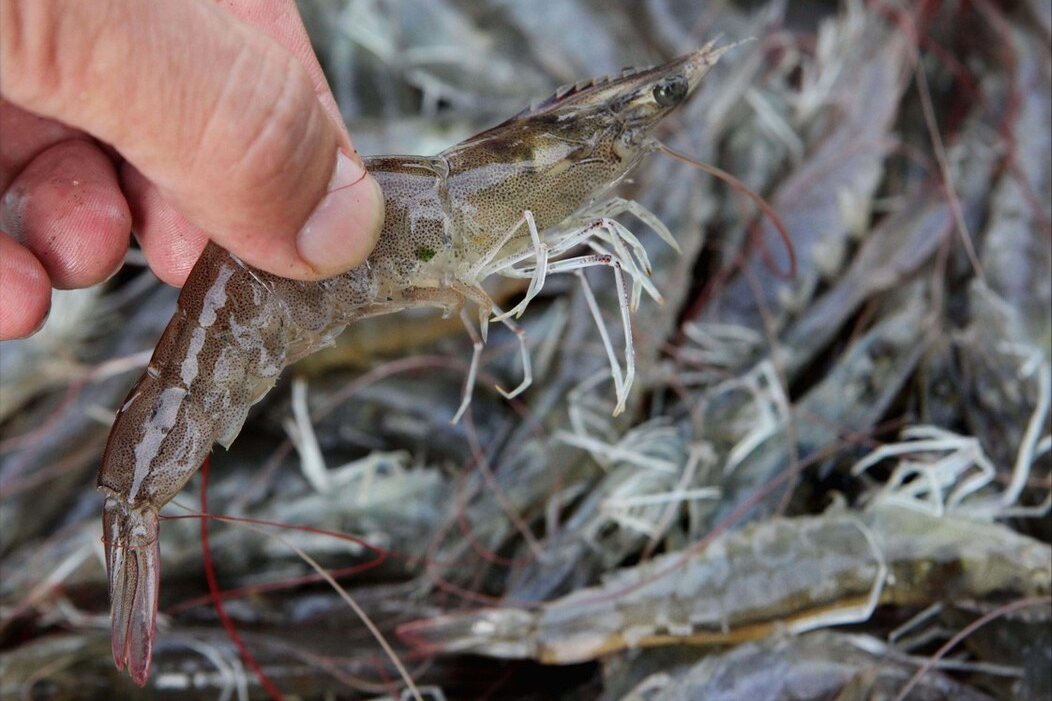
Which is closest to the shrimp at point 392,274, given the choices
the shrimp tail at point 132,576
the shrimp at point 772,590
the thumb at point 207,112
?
the shrimp tail at point 132,576

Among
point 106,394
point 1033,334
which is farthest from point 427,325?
point 1033,334

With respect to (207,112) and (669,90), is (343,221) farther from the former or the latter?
(669,90)

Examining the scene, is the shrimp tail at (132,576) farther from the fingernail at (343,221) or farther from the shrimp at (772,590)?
the shrimp at (772,590)

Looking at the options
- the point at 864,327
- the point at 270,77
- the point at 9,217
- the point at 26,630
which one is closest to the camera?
the point at 270,77

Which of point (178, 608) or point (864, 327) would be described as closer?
point (178, 608)

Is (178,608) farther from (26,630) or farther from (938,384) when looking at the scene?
(938,384)

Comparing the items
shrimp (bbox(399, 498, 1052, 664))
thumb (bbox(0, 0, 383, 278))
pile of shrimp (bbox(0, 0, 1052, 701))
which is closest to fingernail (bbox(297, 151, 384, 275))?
thumb (bbox(0, 0, 383, 278))
